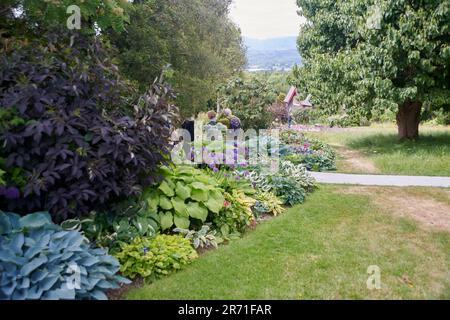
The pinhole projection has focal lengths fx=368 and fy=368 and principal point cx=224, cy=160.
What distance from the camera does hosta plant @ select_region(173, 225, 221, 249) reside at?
164 inches

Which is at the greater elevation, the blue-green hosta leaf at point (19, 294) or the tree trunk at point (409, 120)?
the tree trunk at point (409, 120)

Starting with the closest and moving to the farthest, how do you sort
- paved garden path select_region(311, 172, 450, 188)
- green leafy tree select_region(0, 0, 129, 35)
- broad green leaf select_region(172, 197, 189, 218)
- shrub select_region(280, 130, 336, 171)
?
green leafy tree select_region(0, 0, 129, 35) → broad green leaf select_region(172, 197, 189, 218) → paved garden path select_region(311, 172, 450, 188) → shrub select_region(280, 130, 336, 171)

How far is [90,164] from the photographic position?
129 inches

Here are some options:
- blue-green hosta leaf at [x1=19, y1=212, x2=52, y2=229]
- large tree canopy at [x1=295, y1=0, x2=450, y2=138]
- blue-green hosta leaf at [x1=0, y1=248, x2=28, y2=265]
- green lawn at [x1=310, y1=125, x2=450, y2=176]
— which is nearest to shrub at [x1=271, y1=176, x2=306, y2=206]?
green lawn at [x1=310, y1=125, x2=450, y2=176]

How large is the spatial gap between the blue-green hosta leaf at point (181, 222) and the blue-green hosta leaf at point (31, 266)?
165cm

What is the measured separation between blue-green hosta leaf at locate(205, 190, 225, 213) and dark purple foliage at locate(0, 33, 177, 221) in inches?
32.7

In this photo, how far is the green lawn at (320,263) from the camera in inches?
128

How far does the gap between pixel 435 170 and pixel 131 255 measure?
7777 millimetres

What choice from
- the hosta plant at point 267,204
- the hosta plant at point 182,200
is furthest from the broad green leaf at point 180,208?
the hosta plant at point 267,204

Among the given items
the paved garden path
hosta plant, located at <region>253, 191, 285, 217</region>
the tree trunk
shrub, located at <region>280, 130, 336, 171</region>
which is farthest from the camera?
the tree trunk

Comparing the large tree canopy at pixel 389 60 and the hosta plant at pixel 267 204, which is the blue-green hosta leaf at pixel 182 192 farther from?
the large tree canopy at pixel 389 60

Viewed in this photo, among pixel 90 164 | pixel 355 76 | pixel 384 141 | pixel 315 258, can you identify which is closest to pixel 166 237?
pixel 90 164

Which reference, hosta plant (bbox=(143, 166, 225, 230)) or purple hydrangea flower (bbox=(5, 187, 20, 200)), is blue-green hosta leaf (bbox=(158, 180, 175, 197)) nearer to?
hosta plant (bbox=(143, 166, 225, 230))
